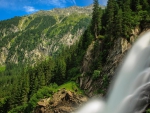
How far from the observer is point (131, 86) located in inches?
1901

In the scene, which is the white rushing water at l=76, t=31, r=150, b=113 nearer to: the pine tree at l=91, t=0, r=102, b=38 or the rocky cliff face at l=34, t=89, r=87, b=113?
the rocky cliff face at l=34, t=89, r=87, b=113

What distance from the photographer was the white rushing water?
40003 millimetres

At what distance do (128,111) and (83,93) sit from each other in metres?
31.8

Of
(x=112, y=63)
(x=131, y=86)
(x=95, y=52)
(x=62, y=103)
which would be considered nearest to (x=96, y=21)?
(x=95, y=52)

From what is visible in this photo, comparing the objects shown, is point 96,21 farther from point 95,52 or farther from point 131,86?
point 131,86

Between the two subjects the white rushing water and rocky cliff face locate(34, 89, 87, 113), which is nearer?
the white rushing water

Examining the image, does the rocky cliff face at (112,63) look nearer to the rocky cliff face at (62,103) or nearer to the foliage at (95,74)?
the foliage at (95,74)

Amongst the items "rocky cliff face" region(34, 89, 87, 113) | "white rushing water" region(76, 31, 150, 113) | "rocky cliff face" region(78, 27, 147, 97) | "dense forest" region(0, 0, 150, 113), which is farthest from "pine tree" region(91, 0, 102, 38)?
"rocky cliff face" region(34, 89, 87, 113)

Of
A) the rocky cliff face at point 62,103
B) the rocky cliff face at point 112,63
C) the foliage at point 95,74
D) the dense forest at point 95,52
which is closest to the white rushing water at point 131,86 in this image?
the rocky cliff face at point 112,63

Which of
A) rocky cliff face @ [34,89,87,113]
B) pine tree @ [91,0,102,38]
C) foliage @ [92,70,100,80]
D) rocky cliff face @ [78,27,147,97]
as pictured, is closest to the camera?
rocky cliff face @ [78,27,147,97]

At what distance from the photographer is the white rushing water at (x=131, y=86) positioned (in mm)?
40003

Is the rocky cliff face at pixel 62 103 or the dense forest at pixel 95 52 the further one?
the dense forest at pixel 95 52

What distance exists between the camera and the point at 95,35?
89250 millimetres

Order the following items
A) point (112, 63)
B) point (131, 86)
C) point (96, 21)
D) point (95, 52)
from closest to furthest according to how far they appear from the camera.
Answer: point (131, 86) < point (112, 63) < point (95, 52) < point (96, 21)
